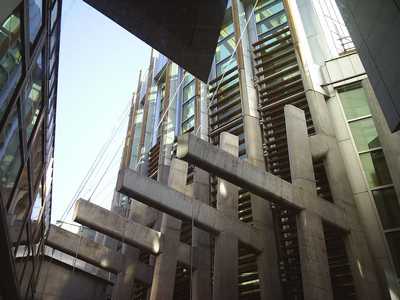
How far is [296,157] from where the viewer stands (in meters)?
8.99

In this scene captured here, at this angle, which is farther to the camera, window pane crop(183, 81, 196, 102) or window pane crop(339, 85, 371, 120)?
window pane crop(183, 81, 196, 102)

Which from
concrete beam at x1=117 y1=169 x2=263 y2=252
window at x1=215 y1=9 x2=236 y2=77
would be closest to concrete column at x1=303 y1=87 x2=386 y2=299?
concrete beam at x1=117 y1=169 x2=263 y2=252

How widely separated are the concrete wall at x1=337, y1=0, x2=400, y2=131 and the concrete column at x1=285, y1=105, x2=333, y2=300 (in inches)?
135

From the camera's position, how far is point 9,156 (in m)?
4.04

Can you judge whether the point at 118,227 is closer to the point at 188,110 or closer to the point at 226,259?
the point at 226,259

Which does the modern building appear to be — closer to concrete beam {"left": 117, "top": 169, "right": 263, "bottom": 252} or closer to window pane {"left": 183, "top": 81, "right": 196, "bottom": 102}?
concrete beam {"left": 117, "top": 169, "right": 263, "bottom": 252}

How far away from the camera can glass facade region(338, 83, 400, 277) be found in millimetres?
8727

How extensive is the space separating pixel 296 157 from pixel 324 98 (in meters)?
3.34

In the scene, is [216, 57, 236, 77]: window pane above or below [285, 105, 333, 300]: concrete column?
above

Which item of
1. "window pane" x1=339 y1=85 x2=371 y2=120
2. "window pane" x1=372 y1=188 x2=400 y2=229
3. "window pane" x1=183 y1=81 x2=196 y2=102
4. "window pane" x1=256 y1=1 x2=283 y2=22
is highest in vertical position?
"window pane" x1=256 y1=1 x2=283 y2=22

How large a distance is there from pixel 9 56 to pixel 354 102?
10005 mm

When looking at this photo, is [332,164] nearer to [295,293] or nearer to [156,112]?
[295,293]

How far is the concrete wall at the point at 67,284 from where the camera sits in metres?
15.8

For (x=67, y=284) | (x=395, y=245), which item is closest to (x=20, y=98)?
(x=395, y=245)
